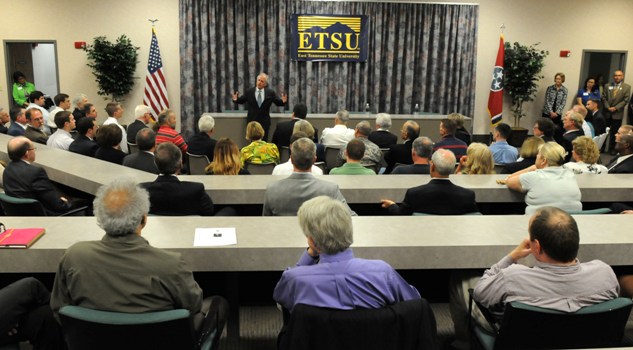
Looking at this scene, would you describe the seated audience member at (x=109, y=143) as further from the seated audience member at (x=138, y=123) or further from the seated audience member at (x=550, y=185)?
the seated audience member at (x=550, y=185)

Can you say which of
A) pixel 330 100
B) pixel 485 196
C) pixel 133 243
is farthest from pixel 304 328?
pixel 330 100

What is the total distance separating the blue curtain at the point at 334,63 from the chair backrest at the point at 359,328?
981 centimetres

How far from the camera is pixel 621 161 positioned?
5102mm

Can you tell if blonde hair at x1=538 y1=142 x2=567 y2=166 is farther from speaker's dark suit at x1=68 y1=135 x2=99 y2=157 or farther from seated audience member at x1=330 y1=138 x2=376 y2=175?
speaker's dark suit at x1=68 y1=135 x2=99 y2=157

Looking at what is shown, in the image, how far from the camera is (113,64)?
10609mm

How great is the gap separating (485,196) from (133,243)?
→ 2.81 metres

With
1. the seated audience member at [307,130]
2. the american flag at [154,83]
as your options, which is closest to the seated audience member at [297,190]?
the seated audience member at [307,130]

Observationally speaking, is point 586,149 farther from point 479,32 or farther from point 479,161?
point 479,32

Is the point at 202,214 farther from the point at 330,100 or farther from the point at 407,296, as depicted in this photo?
→ the point at 330,100

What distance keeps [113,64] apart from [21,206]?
7.31 meters

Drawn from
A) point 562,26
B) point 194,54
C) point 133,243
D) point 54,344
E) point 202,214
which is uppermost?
point 562,26

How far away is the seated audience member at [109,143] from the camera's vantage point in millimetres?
5414

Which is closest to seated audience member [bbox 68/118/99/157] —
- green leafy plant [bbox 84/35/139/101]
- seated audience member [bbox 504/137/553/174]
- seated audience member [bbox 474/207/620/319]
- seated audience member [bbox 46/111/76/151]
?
seated audience member [bbox 46/111/76/151]

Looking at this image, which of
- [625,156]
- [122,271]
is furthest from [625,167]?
[122,271]
